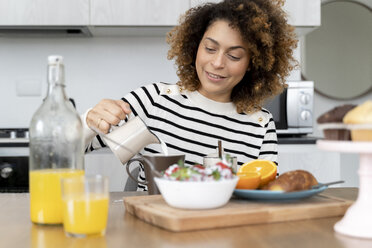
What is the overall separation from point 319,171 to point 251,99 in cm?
99

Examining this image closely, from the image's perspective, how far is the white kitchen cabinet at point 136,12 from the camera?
8.48 feet

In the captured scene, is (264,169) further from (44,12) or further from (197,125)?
(44,12)

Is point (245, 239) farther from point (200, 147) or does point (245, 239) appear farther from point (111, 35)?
point (111, 35)

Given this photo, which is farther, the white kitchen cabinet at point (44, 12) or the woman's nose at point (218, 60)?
the white kitchen cabinet at point (44, 12)

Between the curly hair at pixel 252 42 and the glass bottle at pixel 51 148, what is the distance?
91cm

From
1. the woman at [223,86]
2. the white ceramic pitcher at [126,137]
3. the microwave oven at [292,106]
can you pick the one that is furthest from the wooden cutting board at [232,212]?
the microwave oven at [292,106]

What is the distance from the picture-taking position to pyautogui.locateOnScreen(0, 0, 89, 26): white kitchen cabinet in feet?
8.45

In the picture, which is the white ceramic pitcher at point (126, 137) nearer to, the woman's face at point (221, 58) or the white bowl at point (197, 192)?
the white bowl at point (197, 192)

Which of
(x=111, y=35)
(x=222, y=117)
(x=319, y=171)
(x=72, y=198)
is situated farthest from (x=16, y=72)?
(x=72, y=198)

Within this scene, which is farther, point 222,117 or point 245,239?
point 222,117

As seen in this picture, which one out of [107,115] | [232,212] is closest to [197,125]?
[107,115]

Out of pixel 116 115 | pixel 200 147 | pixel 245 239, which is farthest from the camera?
pixel 200 147

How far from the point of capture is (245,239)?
0.74 meters

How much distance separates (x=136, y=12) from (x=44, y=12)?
51cm
